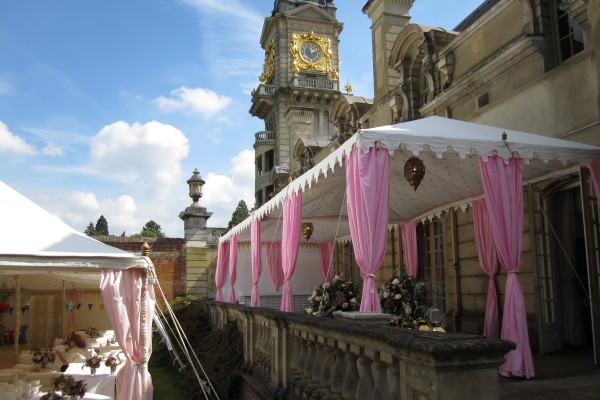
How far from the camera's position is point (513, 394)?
5.30 m

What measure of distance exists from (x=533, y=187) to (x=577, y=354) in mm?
2608

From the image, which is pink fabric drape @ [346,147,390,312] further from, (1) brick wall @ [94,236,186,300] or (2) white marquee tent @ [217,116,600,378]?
(1) brick wall @ [94,236,186,300]

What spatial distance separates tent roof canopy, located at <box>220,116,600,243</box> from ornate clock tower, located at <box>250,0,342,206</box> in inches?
831

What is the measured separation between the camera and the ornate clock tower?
33000 millimetres

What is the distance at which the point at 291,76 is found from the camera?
33.7 metres

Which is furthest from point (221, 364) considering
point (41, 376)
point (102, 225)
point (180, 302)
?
point (102, 225)

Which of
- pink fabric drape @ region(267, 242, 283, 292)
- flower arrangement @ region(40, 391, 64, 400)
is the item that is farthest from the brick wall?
flower arrangement @ region(40, 391, 64, 400)

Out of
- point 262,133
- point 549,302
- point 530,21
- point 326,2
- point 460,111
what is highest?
point 326,2

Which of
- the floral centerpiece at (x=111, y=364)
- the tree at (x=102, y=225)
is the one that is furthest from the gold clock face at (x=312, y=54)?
the tree at (x=102, y=225)

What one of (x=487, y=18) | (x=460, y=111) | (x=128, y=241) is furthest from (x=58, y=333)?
(x=487, y=18)

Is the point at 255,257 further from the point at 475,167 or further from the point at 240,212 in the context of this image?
the point at 240,212

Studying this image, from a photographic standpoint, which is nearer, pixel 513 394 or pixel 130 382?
pixel 513 394

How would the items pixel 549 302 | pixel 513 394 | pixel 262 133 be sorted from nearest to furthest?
pixel 513 394, pixel 549 302, pixel 262 133

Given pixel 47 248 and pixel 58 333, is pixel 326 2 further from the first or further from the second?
pixel 47 248
